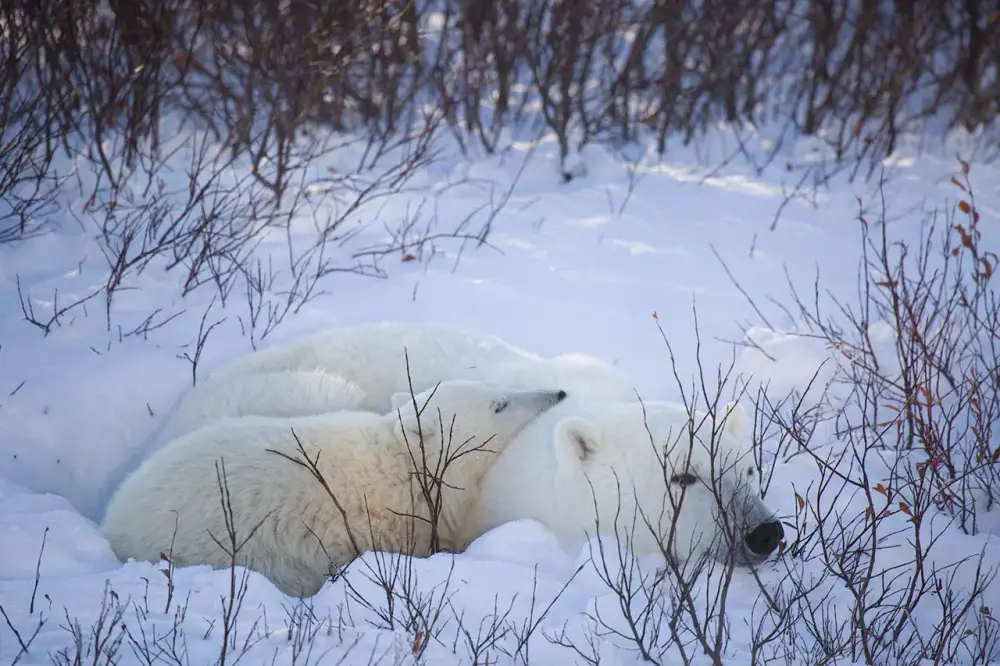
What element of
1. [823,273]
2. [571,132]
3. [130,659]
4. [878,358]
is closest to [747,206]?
[823,273]

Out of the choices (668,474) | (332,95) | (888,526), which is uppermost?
(332,95)

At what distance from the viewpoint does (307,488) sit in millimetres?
2791

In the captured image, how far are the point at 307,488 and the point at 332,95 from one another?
4.63 metres

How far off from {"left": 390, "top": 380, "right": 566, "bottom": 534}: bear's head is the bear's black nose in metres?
0.97

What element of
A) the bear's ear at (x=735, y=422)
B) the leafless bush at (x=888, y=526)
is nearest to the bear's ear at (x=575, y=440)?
the bear's ear at (x=735, y=422)

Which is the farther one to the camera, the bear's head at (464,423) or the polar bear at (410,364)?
the polar bear at (410,364)

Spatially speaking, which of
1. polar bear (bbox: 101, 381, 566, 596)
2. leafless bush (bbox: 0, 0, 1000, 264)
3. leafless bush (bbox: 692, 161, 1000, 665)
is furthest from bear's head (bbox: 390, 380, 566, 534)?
leafless bush (bbox: 0, 0, 1000, 264)

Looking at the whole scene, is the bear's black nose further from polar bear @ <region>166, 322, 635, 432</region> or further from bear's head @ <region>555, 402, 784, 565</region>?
polar bear @ <region>166, 322, 635, 432</region>

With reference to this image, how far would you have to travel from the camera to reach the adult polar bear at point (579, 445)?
9.30 ft

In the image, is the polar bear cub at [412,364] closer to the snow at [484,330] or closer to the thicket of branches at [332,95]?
the snow at [484,330]

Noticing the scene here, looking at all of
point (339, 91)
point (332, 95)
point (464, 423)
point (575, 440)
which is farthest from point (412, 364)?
point (332, 95)

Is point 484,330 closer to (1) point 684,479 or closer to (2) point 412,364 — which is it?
(2) point 412,364

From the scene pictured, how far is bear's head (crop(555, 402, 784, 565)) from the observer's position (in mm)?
2766

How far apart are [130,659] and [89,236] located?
10.9 feet
